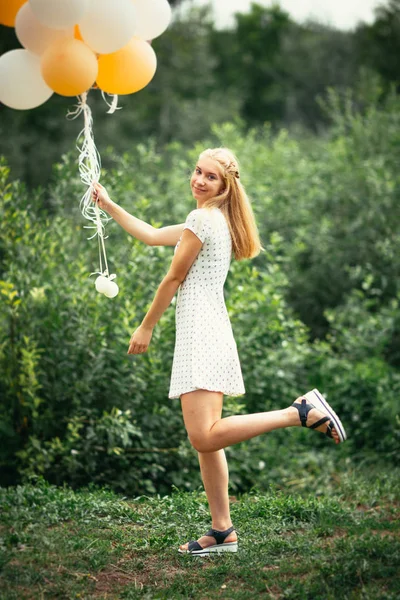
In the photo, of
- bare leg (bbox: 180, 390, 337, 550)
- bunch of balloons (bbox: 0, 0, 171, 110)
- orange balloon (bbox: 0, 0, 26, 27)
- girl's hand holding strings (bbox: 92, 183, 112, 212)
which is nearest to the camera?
bare leg (bbox: 180, 390, 337, 550)

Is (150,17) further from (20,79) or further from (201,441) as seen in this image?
(201,441)

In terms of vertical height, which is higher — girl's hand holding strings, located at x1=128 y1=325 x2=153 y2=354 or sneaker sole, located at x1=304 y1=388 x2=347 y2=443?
girl's hand holding strings, located at x1=128 y1=325 x2=153 y2=354

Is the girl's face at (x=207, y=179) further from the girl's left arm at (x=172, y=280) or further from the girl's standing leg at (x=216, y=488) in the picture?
the girl's standing leg at (x=216, y=488)

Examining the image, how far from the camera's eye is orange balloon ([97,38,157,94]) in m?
3.73

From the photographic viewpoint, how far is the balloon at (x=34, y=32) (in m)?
3.48

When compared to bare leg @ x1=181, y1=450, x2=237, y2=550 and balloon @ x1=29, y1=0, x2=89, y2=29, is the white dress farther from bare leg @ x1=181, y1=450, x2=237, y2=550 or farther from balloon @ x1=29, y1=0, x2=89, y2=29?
balloon @ x1=29, y1=0, x2=89, y2=29

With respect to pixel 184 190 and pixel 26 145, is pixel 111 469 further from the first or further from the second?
pixel 26 145

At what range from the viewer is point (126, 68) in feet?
12.3

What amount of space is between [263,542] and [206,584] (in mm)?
512

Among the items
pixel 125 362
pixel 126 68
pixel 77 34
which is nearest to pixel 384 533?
pixel 125 362

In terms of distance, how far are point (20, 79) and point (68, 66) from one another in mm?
318

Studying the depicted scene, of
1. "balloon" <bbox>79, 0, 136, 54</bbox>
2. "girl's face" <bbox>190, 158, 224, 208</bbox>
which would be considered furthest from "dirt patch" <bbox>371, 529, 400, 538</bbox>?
"balloon" <bbox>79, 0, 136, 54</bbox>

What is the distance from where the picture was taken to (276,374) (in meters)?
6.01

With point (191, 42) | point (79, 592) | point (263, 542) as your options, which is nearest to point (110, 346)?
point (263, 542)
